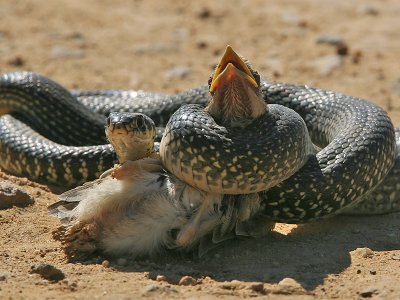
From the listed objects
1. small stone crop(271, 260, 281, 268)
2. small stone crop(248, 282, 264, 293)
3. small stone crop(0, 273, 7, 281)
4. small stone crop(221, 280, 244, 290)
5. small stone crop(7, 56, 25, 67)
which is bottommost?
small stone crop(271, 260, 281, 268)

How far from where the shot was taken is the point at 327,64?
46.7ft

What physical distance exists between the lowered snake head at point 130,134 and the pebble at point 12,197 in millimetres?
1178

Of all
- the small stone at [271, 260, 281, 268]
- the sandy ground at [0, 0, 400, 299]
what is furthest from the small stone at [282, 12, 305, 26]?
the small stone at [271, 260, 281, 268]

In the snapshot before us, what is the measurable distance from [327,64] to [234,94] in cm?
664

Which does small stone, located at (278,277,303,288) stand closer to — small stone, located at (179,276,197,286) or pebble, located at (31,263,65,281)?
small stone, located at (179,276,197,286)

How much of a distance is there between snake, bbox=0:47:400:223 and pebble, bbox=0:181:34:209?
3.58ft

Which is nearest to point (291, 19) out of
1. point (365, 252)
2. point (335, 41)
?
point (335, 41)

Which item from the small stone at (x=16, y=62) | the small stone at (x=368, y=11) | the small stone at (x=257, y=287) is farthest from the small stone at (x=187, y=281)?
the small stone at (x=368, y=11)

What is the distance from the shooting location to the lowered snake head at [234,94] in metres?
7.77

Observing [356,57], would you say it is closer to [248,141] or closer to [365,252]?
[365,252]

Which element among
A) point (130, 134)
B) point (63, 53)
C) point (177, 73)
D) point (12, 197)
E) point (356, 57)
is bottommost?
point (12, 197)

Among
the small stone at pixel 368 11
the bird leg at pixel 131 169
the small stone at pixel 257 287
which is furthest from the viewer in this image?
the small stone at pixel 368 11

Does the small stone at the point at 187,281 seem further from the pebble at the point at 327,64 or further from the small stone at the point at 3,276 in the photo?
the pebble at the point at 327,64

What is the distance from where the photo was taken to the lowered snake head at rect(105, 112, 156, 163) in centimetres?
770
